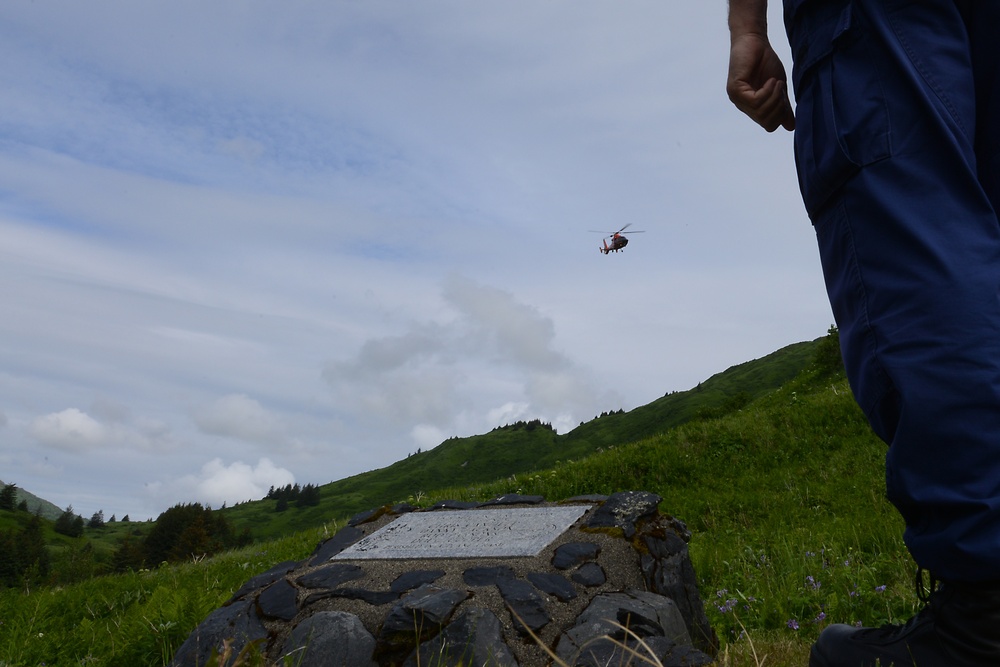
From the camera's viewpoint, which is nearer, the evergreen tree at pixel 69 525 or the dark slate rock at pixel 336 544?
the dark slate rock at pixel 336 544

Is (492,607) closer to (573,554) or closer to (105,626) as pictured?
(573,554)

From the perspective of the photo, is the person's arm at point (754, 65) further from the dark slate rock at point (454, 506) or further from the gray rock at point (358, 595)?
the dark slate rock at point (454, 506)

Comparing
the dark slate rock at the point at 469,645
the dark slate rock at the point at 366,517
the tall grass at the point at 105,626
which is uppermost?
the dark slate rock at the point at 366,517

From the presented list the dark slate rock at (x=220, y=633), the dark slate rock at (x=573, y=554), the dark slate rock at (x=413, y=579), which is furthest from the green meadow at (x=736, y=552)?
the dark slate rock at (x=413, y=579)

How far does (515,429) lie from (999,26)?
376ft

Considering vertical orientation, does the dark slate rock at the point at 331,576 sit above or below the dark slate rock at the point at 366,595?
above

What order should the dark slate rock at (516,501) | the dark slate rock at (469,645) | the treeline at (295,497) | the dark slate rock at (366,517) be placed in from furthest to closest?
the treeline at (295,497) → the dark slate rock at (516,501) → the dark slate rock at (366,517) → the dark slate rock at (469,645)

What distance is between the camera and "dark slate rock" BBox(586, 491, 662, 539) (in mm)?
5242

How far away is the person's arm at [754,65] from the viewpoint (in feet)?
10.4

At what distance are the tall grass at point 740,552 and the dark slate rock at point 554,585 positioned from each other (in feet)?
3.14

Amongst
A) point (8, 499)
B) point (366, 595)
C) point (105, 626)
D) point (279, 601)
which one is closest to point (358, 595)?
point (366, 595)

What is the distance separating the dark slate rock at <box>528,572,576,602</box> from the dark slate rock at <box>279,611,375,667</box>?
1.03m

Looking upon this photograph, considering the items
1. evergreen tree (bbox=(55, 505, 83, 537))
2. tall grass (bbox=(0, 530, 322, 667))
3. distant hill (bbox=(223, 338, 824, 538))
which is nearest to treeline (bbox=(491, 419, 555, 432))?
distant hill (bbox=(223, 338, 824, 538))

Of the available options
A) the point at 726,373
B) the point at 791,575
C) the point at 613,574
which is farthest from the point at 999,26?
the point at 726,373
